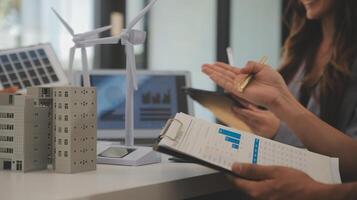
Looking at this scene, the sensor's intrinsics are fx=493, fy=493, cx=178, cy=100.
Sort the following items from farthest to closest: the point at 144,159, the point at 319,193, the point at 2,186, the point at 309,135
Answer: the point at 309,135
the point at 144,159
the point at 319,193
the point at 2,186

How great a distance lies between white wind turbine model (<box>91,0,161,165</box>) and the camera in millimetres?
998

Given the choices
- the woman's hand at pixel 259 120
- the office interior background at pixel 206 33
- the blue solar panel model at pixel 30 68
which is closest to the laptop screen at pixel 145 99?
the blue solar panel model at pixel 30 68

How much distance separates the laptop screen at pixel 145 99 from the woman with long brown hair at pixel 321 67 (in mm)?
290

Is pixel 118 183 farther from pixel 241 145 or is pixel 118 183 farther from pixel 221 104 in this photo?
pixel 221 104

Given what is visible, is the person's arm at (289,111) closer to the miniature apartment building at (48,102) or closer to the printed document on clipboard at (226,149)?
the printed document on clipboard at (226,149)

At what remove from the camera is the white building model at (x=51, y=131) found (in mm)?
890

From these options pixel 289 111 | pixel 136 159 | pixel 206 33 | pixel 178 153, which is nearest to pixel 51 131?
pixel 136 159

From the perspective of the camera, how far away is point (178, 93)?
1.56m

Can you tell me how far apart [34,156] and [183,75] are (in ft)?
2.49

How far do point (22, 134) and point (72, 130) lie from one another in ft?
0.30

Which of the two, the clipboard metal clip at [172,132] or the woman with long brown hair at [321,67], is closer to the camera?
the clipboard metal clip at [172,132]

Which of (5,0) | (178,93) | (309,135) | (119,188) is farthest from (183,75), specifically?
(5,0)

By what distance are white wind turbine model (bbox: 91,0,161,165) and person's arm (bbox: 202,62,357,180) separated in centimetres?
26

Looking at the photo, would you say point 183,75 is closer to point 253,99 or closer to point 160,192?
point 253,99
